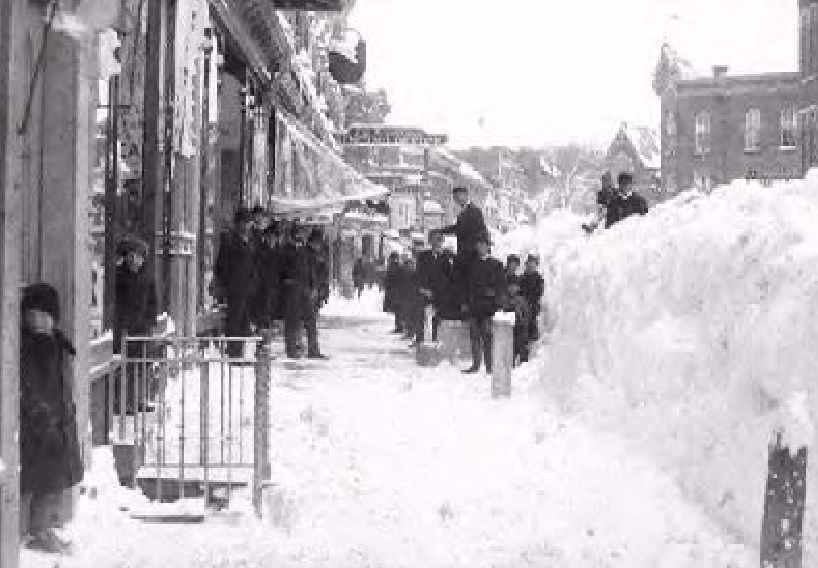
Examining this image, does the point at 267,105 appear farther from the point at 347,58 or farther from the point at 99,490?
the point at 99,490

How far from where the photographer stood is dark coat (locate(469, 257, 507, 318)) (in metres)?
14.4

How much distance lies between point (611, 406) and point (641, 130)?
231ft

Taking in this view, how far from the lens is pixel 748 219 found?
9008 millimetres

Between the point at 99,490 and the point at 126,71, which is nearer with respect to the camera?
the point at 99,490

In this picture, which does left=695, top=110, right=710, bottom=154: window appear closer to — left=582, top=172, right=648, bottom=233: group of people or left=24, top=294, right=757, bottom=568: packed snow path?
left=582, top=172, right=648, bottom=233: group of people

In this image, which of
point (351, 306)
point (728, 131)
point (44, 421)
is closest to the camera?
point (44, 421)

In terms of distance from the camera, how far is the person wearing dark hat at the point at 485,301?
47.2ft

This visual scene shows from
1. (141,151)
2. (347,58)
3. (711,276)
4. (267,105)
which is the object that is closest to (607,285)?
(711,276)

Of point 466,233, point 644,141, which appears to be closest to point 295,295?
point 466,233

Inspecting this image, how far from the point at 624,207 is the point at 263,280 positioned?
467 cm

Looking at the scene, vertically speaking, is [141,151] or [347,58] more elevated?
[347,58]

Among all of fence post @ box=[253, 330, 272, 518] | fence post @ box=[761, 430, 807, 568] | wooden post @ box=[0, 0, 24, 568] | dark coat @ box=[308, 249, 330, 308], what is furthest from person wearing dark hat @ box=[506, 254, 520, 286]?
wooden post @ box=[0, 0, 24, 568]

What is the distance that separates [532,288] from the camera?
617 inches

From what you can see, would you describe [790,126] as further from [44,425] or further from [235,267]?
[44,425]
